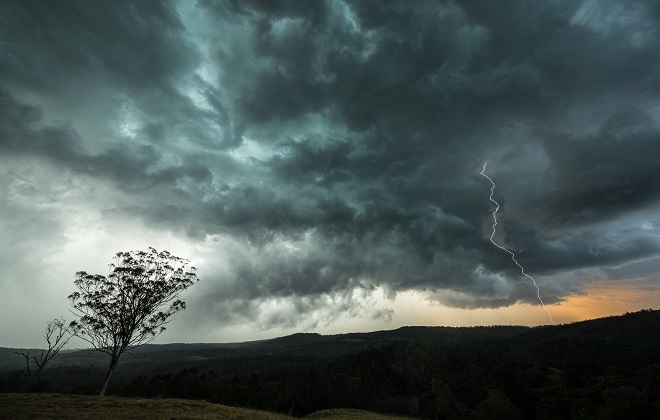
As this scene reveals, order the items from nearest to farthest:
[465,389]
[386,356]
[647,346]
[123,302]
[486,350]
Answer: [123,302] < [465,389] < [647,346] < [486,350] < [386,356]

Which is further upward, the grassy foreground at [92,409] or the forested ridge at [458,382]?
the grassy foreground at [92,409]

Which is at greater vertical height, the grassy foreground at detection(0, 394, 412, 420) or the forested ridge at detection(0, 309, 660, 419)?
the grassy foreground at detection(0, 394, 412, 420)

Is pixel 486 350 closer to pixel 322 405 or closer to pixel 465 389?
pixel 465 389

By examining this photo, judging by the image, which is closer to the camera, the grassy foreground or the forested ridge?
the grassy foreground

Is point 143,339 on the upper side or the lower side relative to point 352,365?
upper

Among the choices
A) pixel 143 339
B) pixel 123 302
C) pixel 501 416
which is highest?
pixel 123 302

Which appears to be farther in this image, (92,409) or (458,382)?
(458,382)

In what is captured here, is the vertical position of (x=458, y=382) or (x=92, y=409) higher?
(x=92, y=409)

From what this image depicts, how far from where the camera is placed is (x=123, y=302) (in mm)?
52188

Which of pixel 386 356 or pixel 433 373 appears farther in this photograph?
pixel 386 356

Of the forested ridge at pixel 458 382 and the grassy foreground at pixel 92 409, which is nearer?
the grassy foreground at pixel 92 409

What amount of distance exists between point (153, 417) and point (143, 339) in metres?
28.7

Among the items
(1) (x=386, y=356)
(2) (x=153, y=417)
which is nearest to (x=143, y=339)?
(2) (x=153, y=417)

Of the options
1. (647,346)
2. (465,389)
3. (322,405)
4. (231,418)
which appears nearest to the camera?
(231,418)
